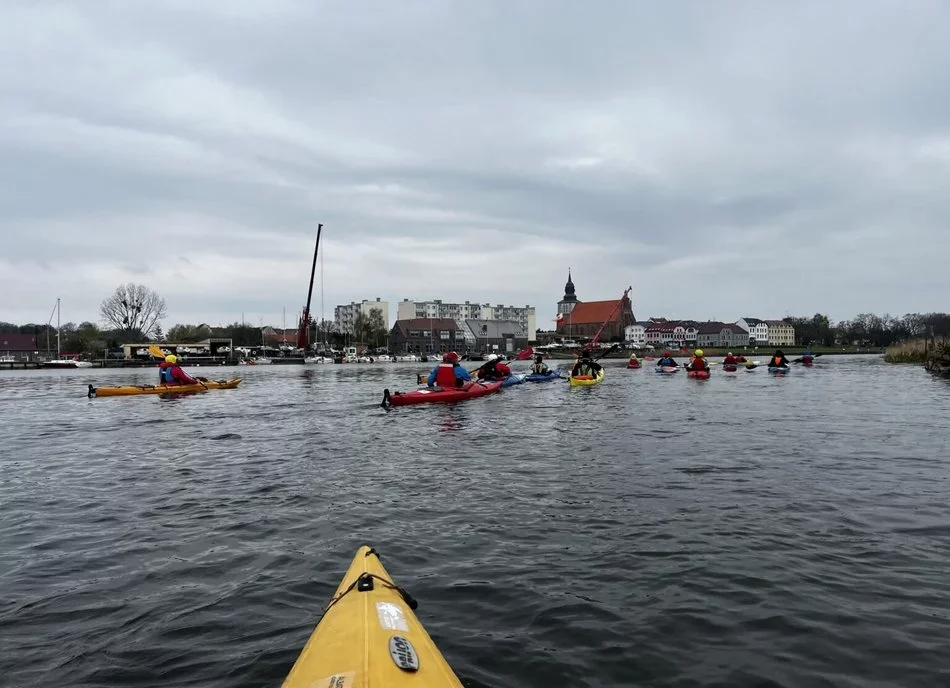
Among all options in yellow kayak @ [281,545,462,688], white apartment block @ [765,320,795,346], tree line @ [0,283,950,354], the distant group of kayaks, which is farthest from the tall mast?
white apartment block @ [765,320,795,346]

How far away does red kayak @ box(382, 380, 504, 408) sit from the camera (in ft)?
74.0

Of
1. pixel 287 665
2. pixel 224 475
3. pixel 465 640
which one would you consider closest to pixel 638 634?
pixel 465 640

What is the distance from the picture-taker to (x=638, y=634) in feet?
16.6

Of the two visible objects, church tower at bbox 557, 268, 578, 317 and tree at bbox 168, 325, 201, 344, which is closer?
tree at bbox 168, 325, 201, 344

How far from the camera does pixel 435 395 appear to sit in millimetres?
23578

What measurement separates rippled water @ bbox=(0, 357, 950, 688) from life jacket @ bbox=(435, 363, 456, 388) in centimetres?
938

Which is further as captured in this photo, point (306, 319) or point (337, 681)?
point (306, 319)

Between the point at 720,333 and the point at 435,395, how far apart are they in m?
175

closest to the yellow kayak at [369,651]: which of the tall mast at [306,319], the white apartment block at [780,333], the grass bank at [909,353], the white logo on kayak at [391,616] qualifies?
the white logo on kayak at [391,616]

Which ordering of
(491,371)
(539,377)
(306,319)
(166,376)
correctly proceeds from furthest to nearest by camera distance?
(306,319) < (539,377) < (491,371) < (166,376)

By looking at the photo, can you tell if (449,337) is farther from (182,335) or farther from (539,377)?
(539,377)

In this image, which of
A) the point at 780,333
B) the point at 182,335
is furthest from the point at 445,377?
the point at 780,333

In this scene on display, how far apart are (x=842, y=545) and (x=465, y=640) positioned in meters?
4.80

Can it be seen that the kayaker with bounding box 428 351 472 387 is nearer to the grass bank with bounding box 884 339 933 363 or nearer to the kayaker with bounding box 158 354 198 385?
the kayaker with bounding box 158 354 198 385
